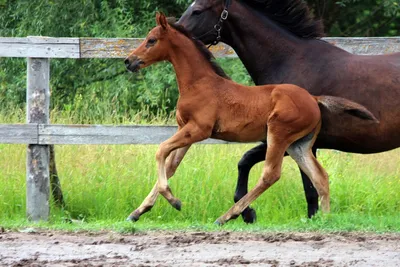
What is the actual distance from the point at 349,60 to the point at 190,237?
226 cm

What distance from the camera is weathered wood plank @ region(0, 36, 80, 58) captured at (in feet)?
27.3

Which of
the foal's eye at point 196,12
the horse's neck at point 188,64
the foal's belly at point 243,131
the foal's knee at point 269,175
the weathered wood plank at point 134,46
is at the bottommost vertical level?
the foal's knee at point 269,175

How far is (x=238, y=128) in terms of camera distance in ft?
23.9

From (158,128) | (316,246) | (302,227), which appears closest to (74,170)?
(158,128)

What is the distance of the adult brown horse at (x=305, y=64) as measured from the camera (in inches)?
289

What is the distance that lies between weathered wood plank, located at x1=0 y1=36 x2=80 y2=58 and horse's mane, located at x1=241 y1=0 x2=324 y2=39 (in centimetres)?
177

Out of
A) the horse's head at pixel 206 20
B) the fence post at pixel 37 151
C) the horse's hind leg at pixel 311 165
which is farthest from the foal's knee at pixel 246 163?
the fence post at pixel 37 151

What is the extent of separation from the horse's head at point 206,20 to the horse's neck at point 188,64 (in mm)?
244

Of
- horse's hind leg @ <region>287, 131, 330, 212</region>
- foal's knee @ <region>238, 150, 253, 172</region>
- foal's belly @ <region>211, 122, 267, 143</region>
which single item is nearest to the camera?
foal's belly @ <region>211, 122, 267, 143</region>

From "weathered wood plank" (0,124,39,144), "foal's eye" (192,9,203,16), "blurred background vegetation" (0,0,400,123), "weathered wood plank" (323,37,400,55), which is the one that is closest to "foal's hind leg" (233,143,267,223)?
"foal's eye" (192,9,203,16)

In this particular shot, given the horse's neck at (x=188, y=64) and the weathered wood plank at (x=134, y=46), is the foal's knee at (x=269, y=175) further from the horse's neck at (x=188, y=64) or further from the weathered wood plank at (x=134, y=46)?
the weathered wood plank at (x=134, y=46)

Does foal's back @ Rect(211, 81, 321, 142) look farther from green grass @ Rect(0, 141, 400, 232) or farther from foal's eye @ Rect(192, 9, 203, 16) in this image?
green grass @ Rect(0, 141, 400, 232)

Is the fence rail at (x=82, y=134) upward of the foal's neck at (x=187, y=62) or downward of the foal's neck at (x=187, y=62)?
downward

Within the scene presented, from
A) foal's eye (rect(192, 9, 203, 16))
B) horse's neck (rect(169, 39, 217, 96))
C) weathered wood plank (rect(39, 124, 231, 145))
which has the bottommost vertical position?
weathered wood plank (rect(39, 124, 231, 145))
